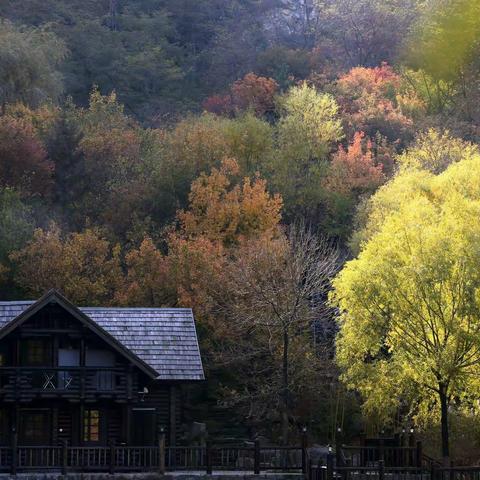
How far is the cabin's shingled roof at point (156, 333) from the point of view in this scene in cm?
4619

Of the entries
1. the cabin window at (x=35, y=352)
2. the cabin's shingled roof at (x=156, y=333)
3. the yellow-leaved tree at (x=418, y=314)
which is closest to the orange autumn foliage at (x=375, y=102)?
the yellow-leaved tree at (x=418, y=314)

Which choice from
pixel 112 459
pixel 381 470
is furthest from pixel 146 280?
pixel 381 470

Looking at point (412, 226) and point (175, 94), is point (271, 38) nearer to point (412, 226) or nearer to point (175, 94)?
point (175, 94)

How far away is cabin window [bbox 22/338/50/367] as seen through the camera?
45500 millimetres

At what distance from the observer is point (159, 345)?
47.1 meters

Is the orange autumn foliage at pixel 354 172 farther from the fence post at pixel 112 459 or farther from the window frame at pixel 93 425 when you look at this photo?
the fence post at pixel 112 459

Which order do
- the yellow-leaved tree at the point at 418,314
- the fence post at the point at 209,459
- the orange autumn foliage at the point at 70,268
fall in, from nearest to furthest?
the fence post at the point at 209,459
the yellow-leaved tree at the point at 418,314
the orange autumn foliage at the point at 70,268

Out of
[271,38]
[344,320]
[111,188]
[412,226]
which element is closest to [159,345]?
[344,320]

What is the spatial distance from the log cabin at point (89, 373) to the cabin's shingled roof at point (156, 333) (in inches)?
1.5

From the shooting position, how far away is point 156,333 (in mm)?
47375

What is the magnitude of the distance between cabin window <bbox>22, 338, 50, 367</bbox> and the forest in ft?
29.4

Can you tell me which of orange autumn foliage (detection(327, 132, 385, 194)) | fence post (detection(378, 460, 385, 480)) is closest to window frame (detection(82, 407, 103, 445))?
fence post (detection(378, 460, 385, 480))

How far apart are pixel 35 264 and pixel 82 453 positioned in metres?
15.5

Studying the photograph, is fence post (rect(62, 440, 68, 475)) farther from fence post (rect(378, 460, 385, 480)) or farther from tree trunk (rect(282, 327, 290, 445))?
fence post (rect(378, 460, 385, 480))
